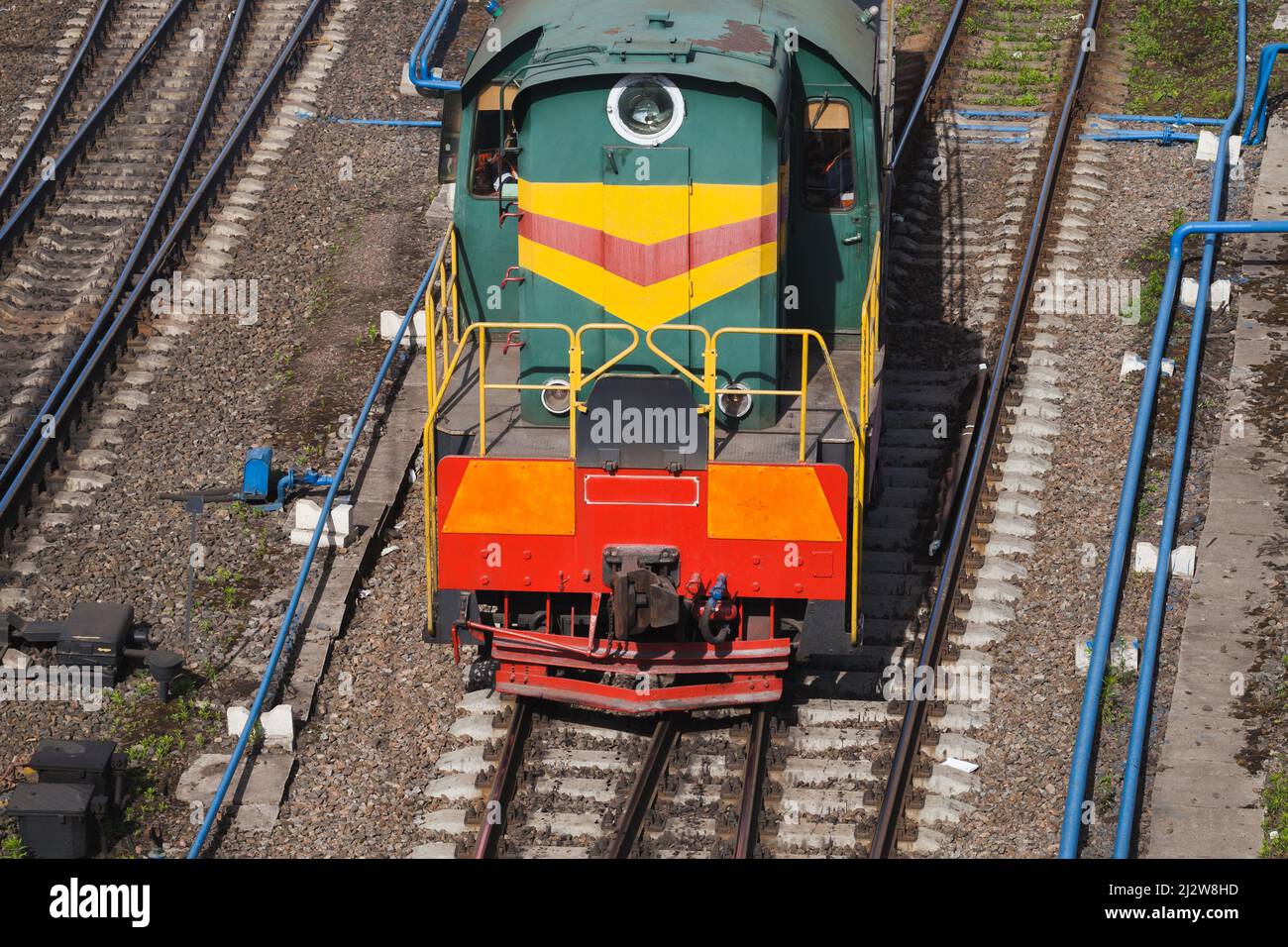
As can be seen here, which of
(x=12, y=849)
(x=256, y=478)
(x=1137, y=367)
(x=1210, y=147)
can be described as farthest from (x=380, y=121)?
(x=12, y=849)

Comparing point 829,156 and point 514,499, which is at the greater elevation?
point 829,156

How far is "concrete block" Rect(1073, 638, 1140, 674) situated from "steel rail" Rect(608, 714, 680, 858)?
268cm

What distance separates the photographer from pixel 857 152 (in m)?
11.8

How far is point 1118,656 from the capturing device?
1209 centimetres

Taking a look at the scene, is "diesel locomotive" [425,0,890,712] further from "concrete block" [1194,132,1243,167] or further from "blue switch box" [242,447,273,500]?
"concrete block" [1194,132,1243,167]

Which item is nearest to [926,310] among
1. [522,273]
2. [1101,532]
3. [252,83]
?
[1101,532]

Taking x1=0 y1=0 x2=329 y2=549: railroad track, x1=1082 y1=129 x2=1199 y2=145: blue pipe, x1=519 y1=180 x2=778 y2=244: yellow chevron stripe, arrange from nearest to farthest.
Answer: x1=519 y1=180 x2=778 y2=244: yellow chevron stripe < x1=0 y1=0 x2=329 y2=549: railroad track < x1=1082 y1=129 x2=1199 y2=145: blue pipe

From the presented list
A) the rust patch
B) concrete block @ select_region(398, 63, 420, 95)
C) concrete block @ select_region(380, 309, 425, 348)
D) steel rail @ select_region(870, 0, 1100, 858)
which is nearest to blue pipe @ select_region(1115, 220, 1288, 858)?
steel rail @ select_region(870, 0, 1100, 858)

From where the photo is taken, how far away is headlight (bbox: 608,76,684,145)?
10789mm

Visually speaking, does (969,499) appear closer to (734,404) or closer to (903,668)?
(903,668)

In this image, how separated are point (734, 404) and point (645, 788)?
7.68ft

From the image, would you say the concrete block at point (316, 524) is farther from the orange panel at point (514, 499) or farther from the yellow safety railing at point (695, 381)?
the orange panel at point (514, 499)

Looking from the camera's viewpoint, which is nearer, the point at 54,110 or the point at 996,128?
the point at 996,128
